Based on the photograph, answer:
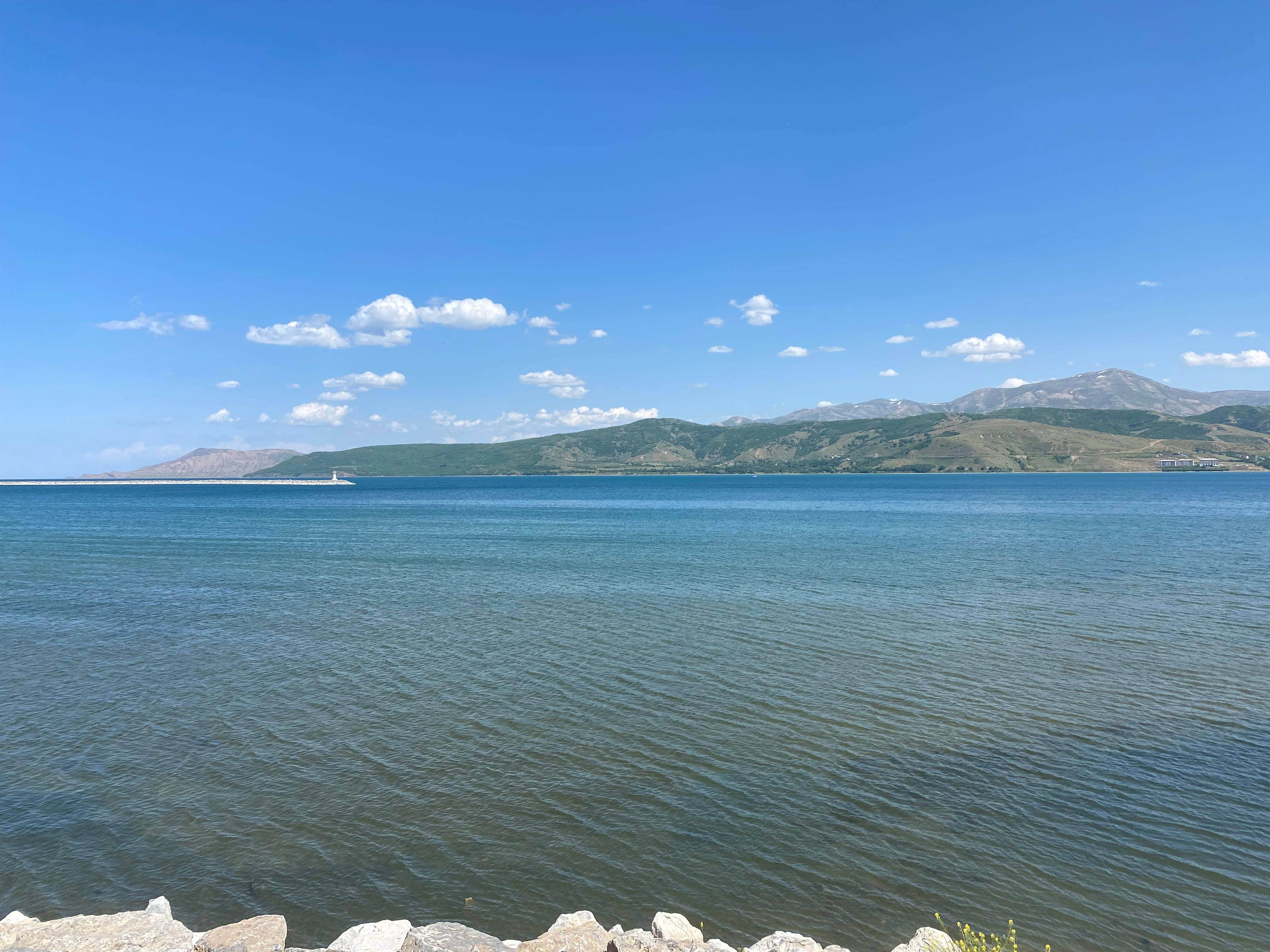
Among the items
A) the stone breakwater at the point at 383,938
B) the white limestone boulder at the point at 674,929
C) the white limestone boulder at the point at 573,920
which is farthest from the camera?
the white limestone boulder at the point at 573,920

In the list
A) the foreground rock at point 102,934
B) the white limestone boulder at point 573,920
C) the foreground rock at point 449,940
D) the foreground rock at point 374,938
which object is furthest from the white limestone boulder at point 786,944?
the foreground rock at point 102,934

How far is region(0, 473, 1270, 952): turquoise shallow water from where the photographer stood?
50.7ft

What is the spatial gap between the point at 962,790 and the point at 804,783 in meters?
4.39

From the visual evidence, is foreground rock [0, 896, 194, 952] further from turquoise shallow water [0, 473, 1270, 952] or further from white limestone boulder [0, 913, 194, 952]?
turquoise shallow water [0, 473, 1270, 952]

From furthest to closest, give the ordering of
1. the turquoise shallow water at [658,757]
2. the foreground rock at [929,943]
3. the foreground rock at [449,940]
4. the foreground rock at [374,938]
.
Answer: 1. the turquoise shallow water at [658,757]
2. the foreground rock at [374,938]
3. the foreground rock at [929,943]
4. the foreground rock at [449,940]

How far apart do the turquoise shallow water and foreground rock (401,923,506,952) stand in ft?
8.40

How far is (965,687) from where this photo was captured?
2822 cm

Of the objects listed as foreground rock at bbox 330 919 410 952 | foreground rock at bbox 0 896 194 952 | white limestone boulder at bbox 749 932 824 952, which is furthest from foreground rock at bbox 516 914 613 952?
foreground rock at bbox 0 896 194 952

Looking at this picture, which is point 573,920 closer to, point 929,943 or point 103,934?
point 929,943

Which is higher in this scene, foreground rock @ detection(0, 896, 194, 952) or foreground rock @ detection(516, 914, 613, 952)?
foreground rock @ detection(0, 896, 194, 952)

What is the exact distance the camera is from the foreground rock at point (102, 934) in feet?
38.9

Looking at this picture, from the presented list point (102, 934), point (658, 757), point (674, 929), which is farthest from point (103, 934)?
point (658, 757)

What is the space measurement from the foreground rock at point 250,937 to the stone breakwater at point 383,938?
0.6 inches

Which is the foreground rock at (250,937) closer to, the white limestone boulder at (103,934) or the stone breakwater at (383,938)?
the stone breakwater at (383,938)
